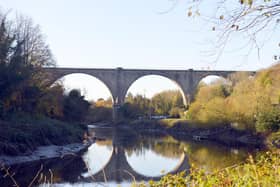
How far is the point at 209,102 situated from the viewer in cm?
2269

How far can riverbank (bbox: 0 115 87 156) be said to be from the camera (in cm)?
1109

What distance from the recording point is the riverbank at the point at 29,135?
1109 centimetres

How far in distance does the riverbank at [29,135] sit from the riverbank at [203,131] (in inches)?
302

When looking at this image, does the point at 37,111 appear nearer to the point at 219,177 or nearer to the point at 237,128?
the point at 237,128

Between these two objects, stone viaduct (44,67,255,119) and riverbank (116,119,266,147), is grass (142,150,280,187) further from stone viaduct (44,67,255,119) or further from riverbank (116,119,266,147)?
stone viaduct (44,67,255,119)

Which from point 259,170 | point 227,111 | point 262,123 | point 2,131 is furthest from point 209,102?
point 259,170

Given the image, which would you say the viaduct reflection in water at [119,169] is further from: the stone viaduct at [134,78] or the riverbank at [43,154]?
the stone viaduct at [134,78]

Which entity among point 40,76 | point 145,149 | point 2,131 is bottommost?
point 145,149

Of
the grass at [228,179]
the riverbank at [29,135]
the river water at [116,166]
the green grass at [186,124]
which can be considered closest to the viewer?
the grass at [228,179]

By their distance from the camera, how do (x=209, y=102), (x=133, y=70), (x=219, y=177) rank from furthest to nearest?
(x=133, y=70) → (x=209, y=102) → (x=219, y=177)

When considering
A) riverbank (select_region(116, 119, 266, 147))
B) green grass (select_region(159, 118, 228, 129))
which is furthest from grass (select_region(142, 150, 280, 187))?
green grass (select_region(159, 118, 228, 129))

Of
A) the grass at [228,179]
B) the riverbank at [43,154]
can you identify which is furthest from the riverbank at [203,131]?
the grass at [228,179]

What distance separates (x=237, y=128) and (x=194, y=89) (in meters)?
14.7

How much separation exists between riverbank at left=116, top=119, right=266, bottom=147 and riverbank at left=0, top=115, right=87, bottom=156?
7.68 metres
